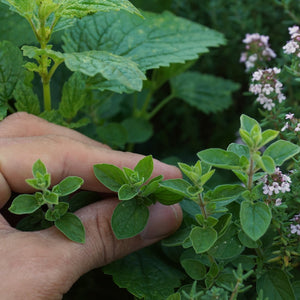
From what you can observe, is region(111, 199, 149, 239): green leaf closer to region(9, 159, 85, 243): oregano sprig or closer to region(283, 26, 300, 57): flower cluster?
region(9, 159, 85, 243): oregano sprig

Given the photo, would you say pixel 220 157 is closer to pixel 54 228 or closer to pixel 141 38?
pixel 54 228

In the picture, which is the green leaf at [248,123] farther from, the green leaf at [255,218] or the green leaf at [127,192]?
the green leaf at [127,192]

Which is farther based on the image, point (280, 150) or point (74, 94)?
point (74, 94)

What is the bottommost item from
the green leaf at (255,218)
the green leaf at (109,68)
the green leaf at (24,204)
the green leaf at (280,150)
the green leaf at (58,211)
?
the green leaf at (58,211)

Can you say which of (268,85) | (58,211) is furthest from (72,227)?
(268,85)

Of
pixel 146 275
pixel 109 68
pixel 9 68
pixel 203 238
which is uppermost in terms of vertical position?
pixel 109 68

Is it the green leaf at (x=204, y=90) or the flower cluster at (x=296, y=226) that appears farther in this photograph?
the green leaf at (x=204, y=90)

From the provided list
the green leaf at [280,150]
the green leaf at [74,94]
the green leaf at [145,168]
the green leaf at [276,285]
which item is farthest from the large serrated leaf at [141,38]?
the green leaf at [276,285]
